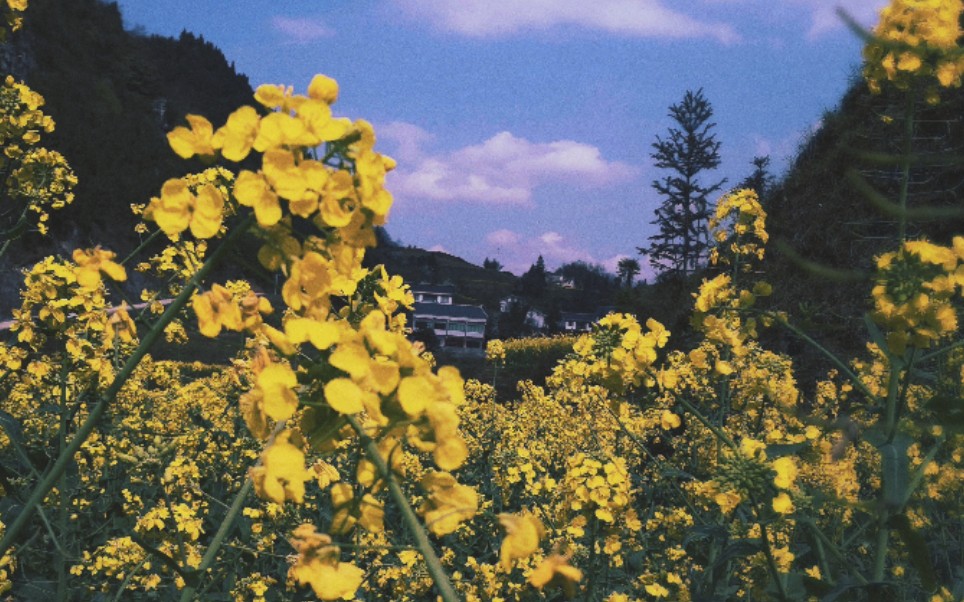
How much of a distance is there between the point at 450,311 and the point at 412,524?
76606mm

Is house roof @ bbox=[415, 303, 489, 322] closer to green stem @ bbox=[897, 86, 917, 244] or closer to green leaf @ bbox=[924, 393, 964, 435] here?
green stem @ bbox=[897, 86, 917, 244]

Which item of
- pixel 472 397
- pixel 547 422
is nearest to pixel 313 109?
pixel 547 422

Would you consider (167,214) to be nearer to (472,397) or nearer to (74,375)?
(74,375)

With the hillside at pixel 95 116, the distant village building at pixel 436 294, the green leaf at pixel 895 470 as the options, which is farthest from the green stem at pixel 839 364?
the distant village building at pixel 436 294

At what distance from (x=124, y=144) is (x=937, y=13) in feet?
169

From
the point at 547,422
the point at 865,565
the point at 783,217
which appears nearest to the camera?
the point at 865,565

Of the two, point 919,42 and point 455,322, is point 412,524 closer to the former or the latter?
point 919,42

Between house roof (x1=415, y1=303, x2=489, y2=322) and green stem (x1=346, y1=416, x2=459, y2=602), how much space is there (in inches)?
2928

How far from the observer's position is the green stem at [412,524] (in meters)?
0.86

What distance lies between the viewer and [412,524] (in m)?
0.91

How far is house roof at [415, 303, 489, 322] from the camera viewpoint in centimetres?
7619

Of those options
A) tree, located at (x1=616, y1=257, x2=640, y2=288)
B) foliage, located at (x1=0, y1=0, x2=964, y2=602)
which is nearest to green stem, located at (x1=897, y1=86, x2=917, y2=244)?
foliage, located at (x1=0, y1=0, x2=964, y2=602)

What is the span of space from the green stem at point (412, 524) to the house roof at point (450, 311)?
7436cm

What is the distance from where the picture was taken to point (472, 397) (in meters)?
9.30
